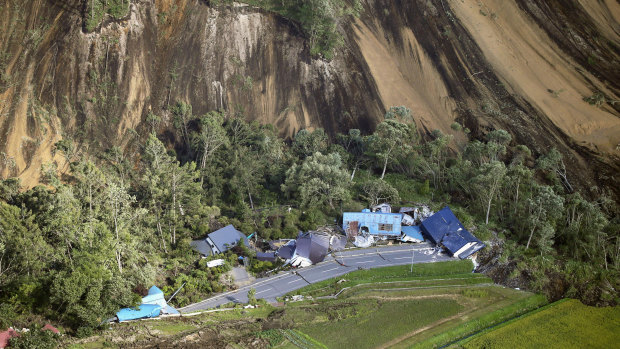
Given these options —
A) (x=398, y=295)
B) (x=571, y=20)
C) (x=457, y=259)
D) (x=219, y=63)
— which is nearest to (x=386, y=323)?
(x=398, y=295)

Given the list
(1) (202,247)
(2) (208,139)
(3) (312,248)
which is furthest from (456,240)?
(2) (208,139)

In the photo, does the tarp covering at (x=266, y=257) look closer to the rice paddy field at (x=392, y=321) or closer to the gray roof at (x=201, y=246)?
the gray roof at (x=201, y=246)

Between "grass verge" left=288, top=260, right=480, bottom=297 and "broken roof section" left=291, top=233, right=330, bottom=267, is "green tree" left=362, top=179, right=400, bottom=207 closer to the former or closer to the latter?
"broken roof section" left=291, top=233, right=330, bottom=267

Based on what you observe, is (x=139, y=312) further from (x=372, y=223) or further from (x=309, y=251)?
(x=372, y=223)

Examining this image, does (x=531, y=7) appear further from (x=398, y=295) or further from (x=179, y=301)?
(x=179, y=301)

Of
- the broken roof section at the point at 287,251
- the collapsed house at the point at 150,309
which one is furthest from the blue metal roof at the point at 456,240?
the collapsed house at the point at 150,309

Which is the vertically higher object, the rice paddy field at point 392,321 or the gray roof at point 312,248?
the gray roof at point 312,248

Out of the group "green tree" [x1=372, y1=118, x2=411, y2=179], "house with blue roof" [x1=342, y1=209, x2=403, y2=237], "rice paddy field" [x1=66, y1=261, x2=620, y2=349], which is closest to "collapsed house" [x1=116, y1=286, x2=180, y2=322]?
"rice paddy field" [x1=66, y1=261, x2=620, y2=349]
